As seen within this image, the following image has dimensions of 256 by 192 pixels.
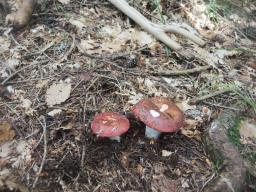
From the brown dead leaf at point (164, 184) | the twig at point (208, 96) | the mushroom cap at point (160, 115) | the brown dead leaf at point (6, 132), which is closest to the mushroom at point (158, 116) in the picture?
the mushroom cap at point (160, 115)

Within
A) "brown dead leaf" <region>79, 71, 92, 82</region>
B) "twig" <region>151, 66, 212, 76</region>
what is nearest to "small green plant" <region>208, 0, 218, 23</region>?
"twig" <region>151, 66, 212, 76</region>

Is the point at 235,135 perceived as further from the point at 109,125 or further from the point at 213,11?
the point at 213,11

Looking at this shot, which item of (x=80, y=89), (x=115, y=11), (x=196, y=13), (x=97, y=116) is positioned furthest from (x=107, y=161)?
(x=196, y=13)

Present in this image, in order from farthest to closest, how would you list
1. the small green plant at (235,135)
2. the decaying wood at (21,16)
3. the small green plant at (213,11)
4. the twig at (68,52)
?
the small green plant at (213,11) < the decaying wood at (21,16) < the twig at (68,52) < the small green plant at (235,135)

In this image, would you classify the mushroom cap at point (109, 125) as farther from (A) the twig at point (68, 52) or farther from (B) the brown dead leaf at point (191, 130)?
(A) the twig at point (68, 52)

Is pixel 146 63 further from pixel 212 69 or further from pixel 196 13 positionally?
pixel 196 13
